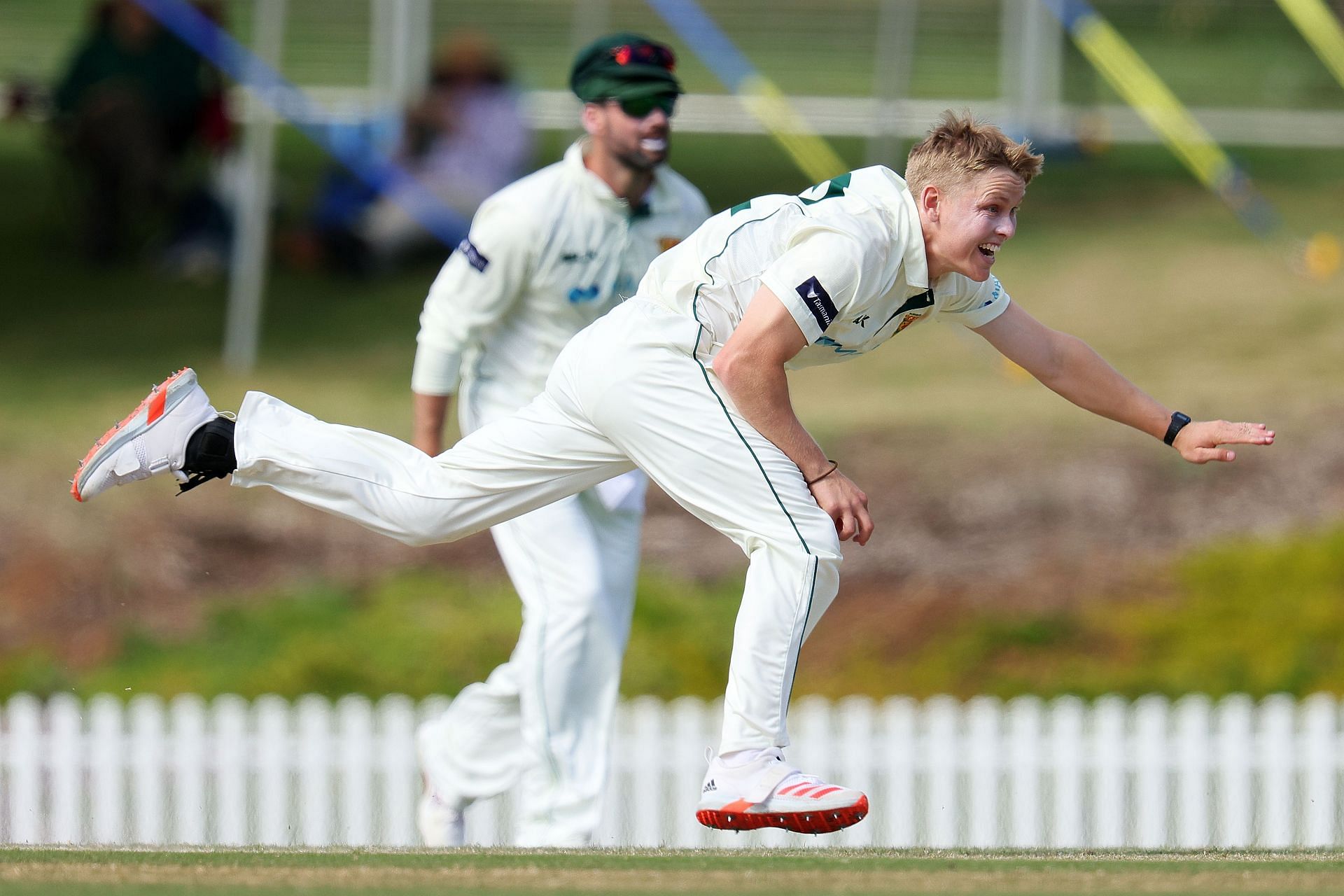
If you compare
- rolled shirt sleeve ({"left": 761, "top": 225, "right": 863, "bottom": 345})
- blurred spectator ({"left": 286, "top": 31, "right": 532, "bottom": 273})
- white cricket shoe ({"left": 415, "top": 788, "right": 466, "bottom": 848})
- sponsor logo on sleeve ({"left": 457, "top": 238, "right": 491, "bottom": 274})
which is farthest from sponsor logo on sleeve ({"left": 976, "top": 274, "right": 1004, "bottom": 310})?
blurred spectator ({"left": 286, "top": 31, "right": 532, "bottom": 273})

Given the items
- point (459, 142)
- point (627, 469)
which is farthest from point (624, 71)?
point (459, 142)

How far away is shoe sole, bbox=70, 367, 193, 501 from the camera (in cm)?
440

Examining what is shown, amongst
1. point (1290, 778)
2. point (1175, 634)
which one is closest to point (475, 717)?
point (1290, 778)

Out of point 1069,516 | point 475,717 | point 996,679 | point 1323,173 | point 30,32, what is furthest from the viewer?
point 30,32

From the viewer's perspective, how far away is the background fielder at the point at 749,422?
155 inches

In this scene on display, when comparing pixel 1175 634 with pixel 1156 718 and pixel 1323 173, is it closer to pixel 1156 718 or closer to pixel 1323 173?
pixel 1156 718

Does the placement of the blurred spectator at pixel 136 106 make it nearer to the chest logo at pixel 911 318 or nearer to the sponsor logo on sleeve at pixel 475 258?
the sponsor logo on sleeve at pixel 475 258

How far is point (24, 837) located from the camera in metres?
7.53

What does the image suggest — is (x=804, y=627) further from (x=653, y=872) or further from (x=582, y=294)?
(x=582, y=294)

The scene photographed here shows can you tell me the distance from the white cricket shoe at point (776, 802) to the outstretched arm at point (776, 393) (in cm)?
53

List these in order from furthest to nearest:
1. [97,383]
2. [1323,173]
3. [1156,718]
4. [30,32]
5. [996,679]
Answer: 1. [30,32]
2. [1323,173]
3. [97,383]
4. [996,679]
5. [1156,718]

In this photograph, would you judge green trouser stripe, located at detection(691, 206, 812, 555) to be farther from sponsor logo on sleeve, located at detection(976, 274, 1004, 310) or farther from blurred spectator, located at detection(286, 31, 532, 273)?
blurred spectator, located at detection(286, 31, 532, 273)

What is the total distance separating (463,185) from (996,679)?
5852mm

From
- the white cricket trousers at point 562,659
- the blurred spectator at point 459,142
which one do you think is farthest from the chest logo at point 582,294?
the blurred spectator at point 459,142
